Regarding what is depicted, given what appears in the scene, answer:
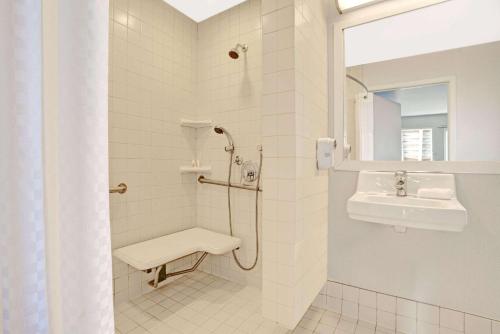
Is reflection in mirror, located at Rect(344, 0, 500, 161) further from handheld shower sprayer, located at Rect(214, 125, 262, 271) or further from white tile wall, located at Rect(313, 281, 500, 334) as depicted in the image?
white tile wall, located at Rect(313, 281, 500, 334)

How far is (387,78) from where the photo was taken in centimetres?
150

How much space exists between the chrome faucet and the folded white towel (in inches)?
3.2

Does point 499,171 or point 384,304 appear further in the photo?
point 384,304

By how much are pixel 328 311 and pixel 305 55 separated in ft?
5.37

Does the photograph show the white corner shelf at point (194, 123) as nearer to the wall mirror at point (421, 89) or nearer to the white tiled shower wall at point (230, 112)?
the white tiled shower wall at point (230, 112)

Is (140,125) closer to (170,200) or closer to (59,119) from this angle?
(170,200)

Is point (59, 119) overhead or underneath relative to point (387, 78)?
underneath

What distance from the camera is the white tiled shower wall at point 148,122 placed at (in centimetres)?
173

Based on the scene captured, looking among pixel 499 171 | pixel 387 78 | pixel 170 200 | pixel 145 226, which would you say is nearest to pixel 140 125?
pixel 170 200

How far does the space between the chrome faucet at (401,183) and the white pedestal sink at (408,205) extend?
0.03m

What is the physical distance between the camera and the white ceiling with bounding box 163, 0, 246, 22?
6.70 feet

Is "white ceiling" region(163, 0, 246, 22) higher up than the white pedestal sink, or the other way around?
"white ceiling" region(163, 0, 246, 22)

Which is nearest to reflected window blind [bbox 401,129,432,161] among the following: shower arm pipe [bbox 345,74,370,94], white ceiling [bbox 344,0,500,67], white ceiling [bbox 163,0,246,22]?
shower arm pipe [bbox 345,74,370,94]

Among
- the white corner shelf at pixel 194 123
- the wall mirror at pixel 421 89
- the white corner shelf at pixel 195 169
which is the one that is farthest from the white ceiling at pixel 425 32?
the white corner shelf at pixel 195 169
